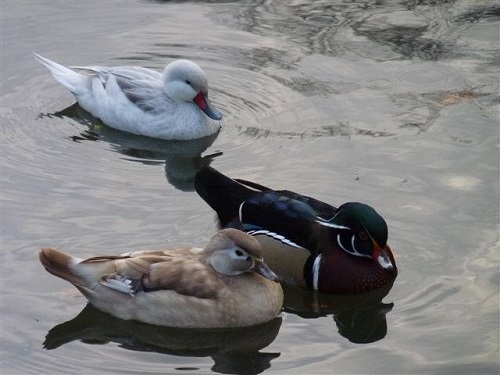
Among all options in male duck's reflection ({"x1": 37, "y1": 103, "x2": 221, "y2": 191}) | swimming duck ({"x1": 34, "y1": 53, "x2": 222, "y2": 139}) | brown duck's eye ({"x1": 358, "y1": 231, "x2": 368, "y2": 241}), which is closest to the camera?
brown duck's eye ({"x1": 358, "y1": 231, "x2": 368, "y2": 241})

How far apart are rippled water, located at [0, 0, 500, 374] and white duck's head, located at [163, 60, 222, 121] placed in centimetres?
31

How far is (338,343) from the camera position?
7328 mm

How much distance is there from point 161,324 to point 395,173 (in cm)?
272

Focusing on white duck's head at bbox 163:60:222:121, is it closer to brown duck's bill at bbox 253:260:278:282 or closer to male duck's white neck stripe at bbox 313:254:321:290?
male duck's white neck stripe at bbox 313:254:321:290

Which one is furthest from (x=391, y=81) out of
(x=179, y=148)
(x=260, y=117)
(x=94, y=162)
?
(x=94, y=162)

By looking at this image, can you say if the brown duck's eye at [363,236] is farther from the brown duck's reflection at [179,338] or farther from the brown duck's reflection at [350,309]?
the brown duck's reflection at [179,338]

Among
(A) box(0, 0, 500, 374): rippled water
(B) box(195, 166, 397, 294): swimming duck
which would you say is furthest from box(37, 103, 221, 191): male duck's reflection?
(B) box(195, 166, 397, 294): swimming duck

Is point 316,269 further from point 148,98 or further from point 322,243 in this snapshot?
point 148,98

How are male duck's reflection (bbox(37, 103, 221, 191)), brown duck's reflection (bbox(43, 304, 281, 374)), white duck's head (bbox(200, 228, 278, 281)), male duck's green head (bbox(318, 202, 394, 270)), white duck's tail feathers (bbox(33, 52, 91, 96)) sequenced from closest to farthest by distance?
brown duck's reflection (bbox(43, 304, 281, 374)) < white duck's head (bbox(200, 228, 278, 281)) < male duck's green head (bbox(318, 202, 394, 270)) < male duck's reflection (bbox(37, 103, 221, 191)) < white duck's tail feathers (bbox(33, 52, 91, 96))

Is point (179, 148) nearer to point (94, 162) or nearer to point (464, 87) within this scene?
point (94, 162)

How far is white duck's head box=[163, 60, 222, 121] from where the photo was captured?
34.9 feet

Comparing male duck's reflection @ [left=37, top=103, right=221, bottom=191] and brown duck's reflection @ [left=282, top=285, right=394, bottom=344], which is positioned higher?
brown duck's reflection @ [left=282, top=285, right=394, bottom=344]

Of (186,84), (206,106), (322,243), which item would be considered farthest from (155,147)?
(322,243)

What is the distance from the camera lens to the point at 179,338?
24.2 feet
